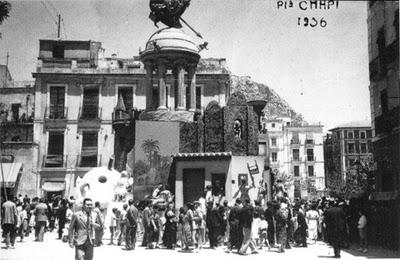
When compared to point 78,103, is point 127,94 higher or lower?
higher

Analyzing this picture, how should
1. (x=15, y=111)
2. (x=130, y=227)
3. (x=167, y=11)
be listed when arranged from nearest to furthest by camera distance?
(x=130, y=227)
(x=167, y=11)
(x=15, y=111)

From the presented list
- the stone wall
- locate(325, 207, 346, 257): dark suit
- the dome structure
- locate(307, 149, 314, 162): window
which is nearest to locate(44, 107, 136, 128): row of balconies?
the dome structure

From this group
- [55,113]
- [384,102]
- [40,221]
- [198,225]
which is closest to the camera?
[198,225]

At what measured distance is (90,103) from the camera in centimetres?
4372

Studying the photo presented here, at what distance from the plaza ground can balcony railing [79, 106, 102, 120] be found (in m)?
26.5

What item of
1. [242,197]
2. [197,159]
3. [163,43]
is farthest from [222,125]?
[163,43]

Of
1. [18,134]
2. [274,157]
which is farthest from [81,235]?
[274,157]

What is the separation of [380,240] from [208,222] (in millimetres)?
6960

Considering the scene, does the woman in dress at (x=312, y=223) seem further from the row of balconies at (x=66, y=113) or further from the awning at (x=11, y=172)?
the row of balconies at (x=66, y=113)

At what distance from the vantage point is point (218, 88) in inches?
1762

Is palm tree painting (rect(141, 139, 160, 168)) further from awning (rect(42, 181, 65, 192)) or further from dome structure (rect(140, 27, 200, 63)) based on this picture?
awning (rect(42, 181, 65, 192))

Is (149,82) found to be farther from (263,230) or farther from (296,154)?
(296,154)

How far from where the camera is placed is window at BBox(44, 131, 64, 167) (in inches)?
1652

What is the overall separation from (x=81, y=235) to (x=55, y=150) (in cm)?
3361
